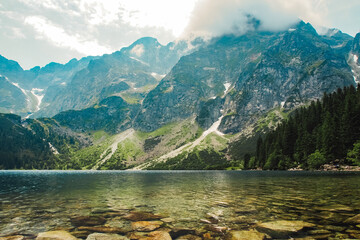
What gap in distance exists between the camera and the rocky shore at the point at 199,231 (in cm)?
1230

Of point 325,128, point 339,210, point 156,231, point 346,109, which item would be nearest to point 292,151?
point 325,128

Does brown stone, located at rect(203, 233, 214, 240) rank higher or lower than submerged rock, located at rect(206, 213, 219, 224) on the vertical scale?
higher

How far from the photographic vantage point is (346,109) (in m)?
97.4

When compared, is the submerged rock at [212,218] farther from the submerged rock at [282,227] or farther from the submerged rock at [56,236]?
the submerged rock at [56,236]

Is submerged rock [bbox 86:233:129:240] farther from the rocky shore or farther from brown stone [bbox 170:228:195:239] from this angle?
brown stone [bbox 170:228:195:239]

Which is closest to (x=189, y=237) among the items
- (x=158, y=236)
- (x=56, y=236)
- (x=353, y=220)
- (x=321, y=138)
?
(x=158, y=236)

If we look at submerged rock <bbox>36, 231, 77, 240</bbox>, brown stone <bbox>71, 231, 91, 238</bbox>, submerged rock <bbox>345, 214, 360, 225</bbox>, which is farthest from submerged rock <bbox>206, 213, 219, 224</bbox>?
submerged rock <bbox>36, 231, 77, 240</bbox>

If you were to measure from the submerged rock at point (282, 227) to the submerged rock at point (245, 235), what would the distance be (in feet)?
2.16

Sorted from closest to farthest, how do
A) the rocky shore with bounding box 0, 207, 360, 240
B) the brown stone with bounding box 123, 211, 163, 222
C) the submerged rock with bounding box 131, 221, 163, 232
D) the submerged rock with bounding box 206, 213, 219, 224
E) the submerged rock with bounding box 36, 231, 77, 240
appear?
the rocky shore with bounding box 0, 207, 360, 240
the submerged rock with bounding box 36, 231, 77, 240
the submerged rock with bounding box 131, 221, 163, 232
the submerged rock with bounding box 206, 213, 219, 224
the brown stone with bounding box 123, 211, 163, 222

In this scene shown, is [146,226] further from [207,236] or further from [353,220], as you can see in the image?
[353,220]

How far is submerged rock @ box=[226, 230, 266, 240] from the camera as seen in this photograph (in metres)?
12.1

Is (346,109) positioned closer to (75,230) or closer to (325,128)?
(325,128)

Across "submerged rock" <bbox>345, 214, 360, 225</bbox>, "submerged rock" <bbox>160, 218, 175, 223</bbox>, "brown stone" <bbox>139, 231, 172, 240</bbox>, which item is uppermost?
"submerged rock" <bbox>345, 214, 360, 225</bbox>

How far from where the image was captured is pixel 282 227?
45.5 ft
